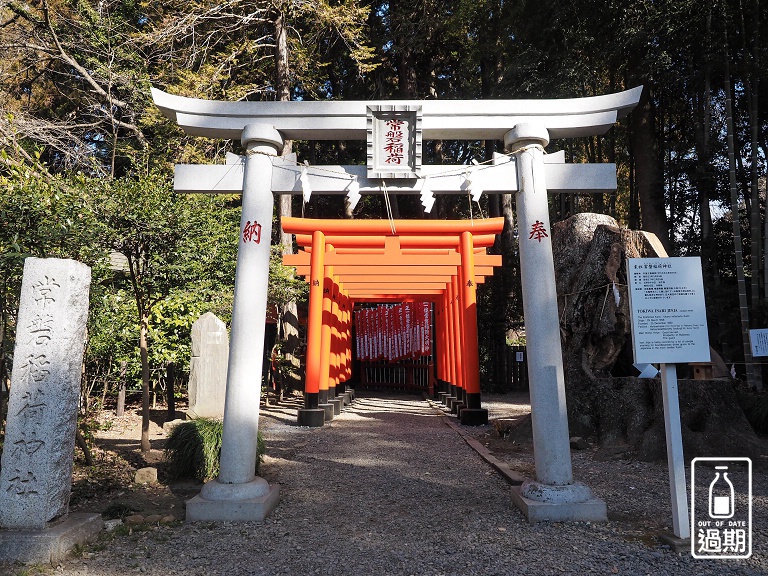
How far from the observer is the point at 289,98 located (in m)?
12.8

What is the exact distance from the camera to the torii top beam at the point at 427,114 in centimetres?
434

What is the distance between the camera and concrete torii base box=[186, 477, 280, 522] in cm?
375

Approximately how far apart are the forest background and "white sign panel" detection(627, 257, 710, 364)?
4722 millimetres

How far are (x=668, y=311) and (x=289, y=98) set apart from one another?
1136 centimetres

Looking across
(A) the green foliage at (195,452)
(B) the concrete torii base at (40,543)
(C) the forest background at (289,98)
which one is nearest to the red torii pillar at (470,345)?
(C) the forest background at (289,98)

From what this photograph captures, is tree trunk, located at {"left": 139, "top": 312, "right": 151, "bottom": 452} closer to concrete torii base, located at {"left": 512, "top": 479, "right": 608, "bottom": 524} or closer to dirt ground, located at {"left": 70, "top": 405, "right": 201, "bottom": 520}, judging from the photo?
dirt ground, located at {"left": 70, "top": 405, "right": 201, "bottom": 520}

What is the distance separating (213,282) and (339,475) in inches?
196

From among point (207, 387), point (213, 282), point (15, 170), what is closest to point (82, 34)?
point (213, 282)

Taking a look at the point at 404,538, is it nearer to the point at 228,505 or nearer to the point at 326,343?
the point at 228,505

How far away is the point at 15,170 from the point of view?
5430 mm

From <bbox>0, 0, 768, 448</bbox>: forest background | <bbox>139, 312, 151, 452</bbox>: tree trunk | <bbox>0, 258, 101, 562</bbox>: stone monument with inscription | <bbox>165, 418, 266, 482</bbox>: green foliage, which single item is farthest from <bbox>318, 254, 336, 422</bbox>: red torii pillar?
<bbox>0, 258, 101, 562</bbox>: stone monument with inscription

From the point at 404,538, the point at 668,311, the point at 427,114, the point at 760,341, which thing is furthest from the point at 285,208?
the point at 668,311

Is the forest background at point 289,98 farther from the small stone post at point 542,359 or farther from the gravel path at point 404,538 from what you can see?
the small stone post at point 542,359

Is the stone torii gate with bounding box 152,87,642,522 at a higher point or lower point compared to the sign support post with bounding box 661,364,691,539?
higher
